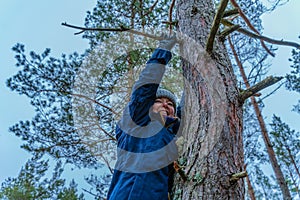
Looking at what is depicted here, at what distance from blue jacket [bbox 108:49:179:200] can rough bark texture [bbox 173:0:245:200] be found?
7 centimetres

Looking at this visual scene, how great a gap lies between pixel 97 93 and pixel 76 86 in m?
0.28

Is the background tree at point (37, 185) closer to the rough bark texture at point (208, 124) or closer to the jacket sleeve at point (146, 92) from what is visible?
the jacket sleeve at point (146, 92)

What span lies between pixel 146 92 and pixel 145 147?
297mm

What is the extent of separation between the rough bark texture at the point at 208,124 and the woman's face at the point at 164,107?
168 millimetres

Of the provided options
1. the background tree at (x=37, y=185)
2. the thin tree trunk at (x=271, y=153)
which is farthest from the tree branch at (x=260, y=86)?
the background tree at (x=37, y=185)

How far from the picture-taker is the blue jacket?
1.18m

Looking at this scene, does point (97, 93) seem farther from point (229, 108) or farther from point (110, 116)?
point (229, 108)

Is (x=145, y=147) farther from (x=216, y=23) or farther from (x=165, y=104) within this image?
(x=216, y=23)

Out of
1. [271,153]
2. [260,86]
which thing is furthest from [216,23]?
[271,153]

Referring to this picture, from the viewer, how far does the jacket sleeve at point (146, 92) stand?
1435mm

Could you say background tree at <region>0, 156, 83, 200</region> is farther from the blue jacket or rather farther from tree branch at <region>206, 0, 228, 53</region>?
tree branch at <region>206, 0, 228, 53</region>

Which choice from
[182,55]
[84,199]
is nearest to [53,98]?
[182,55]

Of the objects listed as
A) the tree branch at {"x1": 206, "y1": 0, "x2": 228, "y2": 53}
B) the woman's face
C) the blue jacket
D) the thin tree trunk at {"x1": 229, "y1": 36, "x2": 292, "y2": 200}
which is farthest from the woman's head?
the thin tree trunk at {"x1": 229, "y1": 36, "x2": 292, "y2": 200}

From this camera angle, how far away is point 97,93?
11.0 ft
